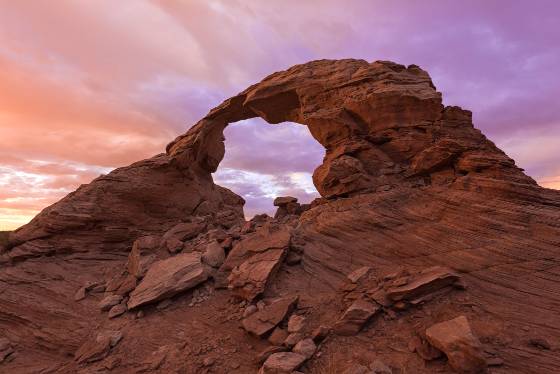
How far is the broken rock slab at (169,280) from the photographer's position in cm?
1362

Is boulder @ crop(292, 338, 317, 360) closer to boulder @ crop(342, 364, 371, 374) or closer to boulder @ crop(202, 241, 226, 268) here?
boulder @ crop(342, 364, 371, 374)

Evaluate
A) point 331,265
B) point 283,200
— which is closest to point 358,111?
point 331,265

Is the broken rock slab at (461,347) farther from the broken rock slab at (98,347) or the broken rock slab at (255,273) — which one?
the broken rock slab at (98,347)

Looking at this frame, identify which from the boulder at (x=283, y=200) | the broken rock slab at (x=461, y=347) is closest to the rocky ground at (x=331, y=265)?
the broken rock slab at (x=461, y=347)

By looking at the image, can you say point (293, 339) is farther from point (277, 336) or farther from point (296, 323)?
point (277, 336)

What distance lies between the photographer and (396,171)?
15695mm

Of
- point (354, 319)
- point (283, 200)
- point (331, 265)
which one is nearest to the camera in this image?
point (354, 319)

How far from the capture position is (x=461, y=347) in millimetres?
8164

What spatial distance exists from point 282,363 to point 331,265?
5.07m

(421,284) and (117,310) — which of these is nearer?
(421,284)

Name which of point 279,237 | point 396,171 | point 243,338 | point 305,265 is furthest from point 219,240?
point 396,171

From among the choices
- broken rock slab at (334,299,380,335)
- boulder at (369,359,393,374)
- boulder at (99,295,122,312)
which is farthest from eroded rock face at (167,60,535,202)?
boulder at (99,295,122,312)

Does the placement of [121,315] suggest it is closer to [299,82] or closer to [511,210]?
[299,82]

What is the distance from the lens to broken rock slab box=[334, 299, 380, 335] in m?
10.2
